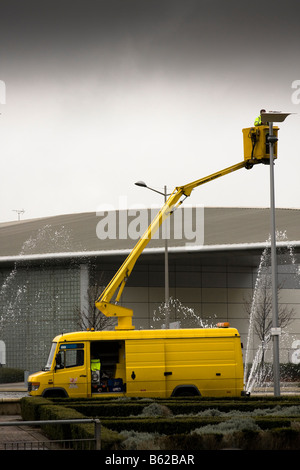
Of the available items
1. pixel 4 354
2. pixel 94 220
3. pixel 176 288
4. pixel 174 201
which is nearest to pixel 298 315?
pixel 176 288

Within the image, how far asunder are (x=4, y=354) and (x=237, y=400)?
31.0m

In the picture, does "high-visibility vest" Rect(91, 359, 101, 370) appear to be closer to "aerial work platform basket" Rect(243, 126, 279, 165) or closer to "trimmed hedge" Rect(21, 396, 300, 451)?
"trimmed hedge" Rect(21, 396, 300, 451)

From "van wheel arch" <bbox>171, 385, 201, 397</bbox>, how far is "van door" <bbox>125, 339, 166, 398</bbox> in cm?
33

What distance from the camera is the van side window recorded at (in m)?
22.4

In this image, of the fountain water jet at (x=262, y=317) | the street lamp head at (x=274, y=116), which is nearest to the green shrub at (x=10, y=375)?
the fountain water jet at (x=262, y=317)

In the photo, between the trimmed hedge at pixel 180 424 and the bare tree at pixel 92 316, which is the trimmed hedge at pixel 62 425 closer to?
the trimmed hedge at pixel 180 424

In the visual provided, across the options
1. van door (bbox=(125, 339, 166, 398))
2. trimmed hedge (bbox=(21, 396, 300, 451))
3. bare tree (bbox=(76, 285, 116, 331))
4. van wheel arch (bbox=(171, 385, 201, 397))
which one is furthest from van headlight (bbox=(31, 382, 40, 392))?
bare tree (bbox=(76, 285, 116, 331))

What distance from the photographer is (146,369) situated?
2227 centimetres

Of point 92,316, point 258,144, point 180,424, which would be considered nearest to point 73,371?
point 258,144

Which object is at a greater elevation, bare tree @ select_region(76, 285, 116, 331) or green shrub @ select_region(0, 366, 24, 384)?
bare tree @ select_region(76, 285, 116, 331)

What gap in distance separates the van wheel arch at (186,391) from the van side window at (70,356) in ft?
8.05

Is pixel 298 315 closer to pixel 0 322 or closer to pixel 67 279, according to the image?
pixel 67 279

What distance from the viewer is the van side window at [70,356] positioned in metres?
22.4
